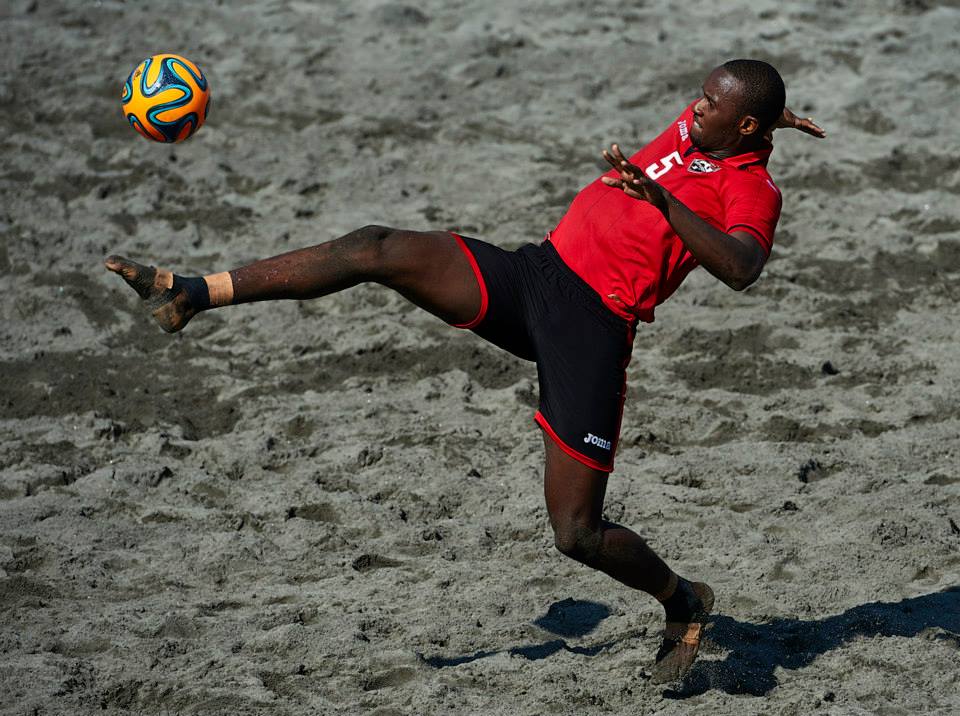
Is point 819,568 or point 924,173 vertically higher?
point 924,173

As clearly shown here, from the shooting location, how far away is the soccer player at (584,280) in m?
4.08

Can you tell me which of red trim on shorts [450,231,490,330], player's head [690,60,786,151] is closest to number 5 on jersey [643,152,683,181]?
player's head [690,60,786,151]

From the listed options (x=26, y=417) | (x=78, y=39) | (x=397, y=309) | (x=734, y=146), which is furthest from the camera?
(x=78, y=39)

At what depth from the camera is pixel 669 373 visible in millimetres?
6590

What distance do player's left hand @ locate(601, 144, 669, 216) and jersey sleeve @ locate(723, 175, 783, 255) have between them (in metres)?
0.30

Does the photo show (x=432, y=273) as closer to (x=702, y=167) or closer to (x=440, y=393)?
(x=702, y=167)

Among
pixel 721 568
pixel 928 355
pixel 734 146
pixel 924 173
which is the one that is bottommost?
pixel 721 568

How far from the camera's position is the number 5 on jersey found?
4.27m

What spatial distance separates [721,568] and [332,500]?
68.2 inches

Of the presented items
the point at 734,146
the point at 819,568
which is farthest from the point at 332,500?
the point at 734,146

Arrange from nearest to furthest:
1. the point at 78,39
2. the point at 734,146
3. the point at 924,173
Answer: the point at 734,146
the point at 924,173
the point at 78,39

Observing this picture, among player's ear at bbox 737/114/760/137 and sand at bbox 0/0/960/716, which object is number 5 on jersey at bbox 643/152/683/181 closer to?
player's ear at bbox 737/114/760/137

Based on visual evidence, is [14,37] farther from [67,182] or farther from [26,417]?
[26,417]

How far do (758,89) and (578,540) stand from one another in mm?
1594
